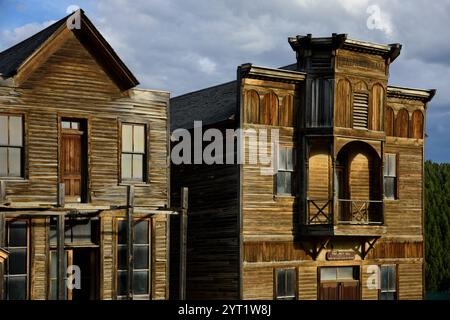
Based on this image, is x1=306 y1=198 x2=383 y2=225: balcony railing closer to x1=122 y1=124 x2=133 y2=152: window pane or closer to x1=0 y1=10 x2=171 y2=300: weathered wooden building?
x1=0 y1=10 x2=171 y2=300: weathered wooden building

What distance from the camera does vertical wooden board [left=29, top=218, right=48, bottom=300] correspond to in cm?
2916

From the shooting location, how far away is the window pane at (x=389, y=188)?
38656 millimetres

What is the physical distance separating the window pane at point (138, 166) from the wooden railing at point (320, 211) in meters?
6.96

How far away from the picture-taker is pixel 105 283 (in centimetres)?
3064

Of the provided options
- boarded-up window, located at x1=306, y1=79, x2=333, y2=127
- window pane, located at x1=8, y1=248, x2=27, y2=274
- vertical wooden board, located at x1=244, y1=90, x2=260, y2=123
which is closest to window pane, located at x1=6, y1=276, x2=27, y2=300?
window pane, located at x1=8, y1=248, x2=27, y2=274

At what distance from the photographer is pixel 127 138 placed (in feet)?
103

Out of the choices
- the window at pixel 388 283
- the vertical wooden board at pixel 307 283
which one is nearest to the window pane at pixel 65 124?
the vertical wooden board at pixel 307 283

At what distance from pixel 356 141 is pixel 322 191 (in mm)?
2387

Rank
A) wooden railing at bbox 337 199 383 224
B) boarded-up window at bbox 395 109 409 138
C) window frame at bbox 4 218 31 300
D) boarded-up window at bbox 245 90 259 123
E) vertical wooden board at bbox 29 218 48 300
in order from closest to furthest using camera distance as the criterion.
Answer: window frame at bbox 4 218 31 300
vertical wooden board at bbox 29 218 48 300
boarded-up window at bbox 245 90 259 123
wooden railing at bbox 337 199 383 224
boarded-up window at bbox 395 109 409 138

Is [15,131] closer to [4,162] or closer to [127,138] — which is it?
[4,162]

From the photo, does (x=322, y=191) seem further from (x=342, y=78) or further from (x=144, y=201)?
(x=144, y=201)

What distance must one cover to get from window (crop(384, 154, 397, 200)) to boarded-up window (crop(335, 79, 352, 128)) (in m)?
3.84

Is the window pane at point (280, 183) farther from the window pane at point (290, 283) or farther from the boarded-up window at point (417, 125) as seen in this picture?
the boarded-up window at point (417, 125)
